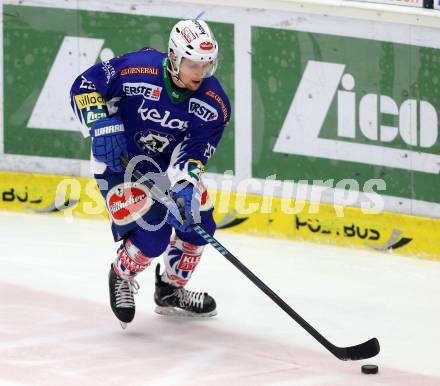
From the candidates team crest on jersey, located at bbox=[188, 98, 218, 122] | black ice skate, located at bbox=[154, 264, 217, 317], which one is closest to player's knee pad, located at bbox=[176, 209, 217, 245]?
black ice skate, located at bbox=[154, 264, 217, 317]

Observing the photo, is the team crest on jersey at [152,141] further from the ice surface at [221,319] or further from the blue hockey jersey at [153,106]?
the ice surface at [221,319]

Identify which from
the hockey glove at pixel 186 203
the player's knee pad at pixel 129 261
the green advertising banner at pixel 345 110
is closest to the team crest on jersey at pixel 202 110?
the hockey glove at pixel 186 203

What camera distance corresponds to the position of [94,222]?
7.60 metres

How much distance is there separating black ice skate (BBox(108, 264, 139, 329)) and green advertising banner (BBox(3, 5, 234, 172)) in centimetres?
241

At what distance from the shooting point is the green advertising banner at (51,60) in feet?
25.2

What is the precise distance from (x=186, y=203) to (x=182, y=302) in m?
0.70

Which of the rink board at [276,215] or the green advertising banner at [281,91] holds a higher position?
the green advertising banner at [281,91]

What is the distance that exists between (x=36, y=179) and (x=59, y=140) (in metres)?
0.28

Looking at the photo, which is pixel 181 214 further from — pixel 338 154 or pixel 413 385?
pixel 338 154

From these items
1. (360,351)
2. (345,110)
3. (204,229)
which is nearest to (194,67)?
(204,229)

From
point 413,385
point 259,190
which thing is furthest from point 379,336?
point 259,190

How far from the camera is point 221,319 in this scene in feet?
18.9

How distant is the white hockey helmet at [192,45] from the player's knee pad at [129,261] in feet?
2.53

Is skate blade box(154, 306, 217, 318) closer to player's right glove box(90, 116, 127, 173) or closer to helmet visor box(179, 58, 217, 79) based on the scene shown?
player's right glove box(90, 116, 127, 173)
